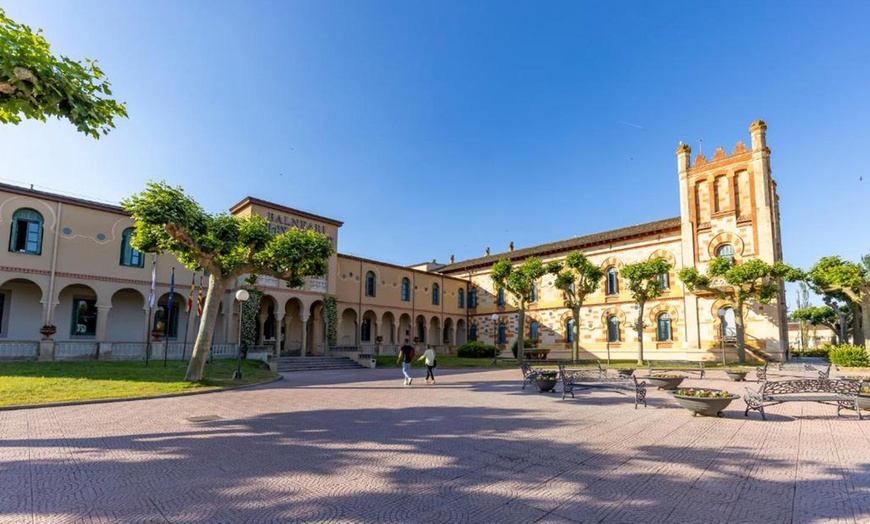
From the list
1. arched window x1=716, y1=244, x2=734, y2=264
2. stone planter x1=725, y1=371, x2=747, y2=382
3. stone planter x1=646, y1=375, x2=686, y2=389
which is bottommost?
stone planter x1=725, y1=371, x2=747, y2=382

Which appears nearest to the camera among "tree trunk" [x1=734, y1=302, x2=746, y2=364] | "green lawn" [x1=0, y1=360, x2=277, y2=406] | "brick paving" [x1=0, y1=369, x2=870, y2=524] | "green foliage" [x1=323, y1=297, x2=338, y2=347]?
"brick paving" [x1=0, y1=369, x2=870, y2=524]

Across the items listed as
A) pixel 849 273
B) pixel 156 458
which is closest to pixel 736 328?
pixel 849 273

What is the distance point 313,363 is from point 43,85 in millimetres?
20051

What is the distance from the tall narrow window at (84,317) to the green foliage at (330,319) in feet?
39.0

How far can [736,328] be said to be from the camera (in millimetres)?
27516

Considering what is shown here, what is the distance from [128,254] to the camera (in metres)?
23.3

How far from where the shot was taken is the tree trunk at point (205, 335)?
15.1 meters

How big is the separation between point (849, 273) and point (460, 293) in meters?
27.6

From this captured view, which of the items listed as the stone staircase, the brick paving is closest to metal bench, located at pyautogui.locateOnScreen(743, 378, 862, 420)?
the brick paving

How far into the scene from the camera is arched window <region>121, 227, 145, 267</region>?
23094mm

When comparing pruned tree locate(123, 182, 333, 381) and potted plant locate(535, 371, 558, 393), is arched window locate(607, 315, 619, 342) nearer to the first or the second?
potted plant locate(535, 371, 558, 393)

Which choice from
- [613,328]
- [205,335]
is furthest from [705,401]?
[613,328]

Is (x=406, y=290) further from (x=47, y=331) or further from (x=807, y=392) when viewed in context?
(x=807, y=392)

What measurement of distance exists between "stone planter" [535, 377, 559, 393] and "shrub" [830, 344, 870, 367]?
2026 cm
